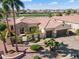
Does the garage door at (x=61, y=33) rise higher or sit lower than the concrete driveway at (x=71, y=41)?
higher

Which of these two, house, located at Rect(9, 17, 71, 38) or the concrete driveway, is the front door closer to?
Result: house, located at Rect(9, 17, 71, 38)

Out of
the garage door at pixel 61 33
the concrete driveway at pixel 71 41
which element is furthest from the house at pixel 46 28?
the concrete driveway at pixel 71 41

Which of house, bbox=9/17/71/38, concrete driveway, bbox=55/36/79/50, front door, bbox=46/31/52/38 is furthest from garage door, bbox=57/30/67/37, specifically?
concrete driveway, bbox=55/36/79/50

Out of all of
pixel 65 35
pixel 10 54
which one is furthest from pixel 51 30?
pixel 10 54

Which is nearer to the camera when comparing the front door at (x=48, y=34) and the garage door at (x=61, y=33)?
the front door at (x=48, y=34)

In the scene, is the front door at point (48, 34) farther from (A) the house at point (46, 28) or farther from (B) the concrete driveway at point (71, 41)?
(B) the concrete driveway at point (71, 41)

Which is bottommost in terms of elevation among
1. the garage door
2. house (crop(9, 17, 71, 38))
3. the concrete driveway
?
the concrete driveway

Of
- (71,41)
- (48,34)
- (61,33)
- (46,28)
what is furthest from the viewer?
(61,33)

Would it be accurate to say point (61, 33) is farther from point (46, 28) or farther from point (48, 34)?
point (46, 28)

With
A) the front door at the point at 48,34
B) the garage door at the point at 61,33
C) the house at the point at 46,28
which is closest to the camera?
the house at the point at 46,28

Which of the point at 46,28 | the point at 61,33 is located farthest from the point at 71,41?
the point at 46,28

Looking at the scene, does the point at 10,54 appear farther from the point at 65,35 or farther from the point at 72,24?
the point at 72,24

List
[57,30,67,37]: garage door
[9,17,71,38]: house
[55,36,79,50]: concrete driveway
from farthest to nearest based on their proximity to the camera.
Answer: [57,30,67,37]: garage door → [9,17,71,38]: house → [55,36,79,50]: concrete driveway
